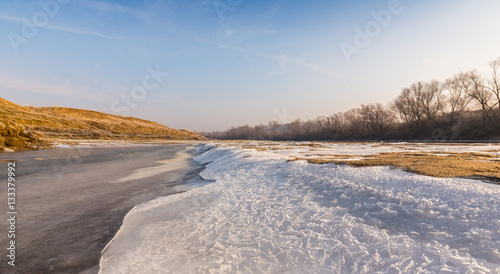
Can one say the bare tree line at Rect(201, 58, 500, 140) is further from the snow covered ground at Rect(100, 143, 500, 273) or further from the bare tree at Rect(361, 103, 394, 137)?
the snow covered ground at Rect(100, 143, 500, 273)

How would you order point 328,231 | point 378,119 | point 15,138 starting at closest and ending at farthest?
point 328,231 < point 15,138 < point 378,119

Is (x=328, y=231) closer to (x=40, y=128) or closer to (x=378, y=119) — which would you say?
(x=378, y=119)

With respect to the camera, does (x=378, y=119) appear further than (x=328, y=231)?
Yes

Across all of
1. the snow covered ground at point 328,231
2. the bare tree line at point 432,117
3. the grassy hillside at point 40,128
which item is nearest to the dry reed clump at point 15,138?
the grassy hillside at point 40,128

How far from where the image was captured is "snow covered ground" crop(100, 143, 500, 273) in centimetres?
324

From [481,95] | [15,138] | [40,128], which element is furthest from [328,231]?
[40,128]

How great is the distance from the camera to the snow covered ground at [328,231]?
324 cm

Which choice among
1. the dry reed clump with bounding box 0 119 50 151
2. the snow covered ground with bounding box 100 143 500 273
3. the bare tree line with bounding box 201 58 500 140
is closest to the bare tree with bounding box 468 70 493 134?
the bare tree line with bounding box 201 58 500 140

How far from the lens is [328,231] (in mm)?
4238

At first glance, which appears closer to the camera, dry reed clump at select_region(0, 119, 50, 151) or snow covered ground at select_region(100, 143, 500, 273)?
snow covered ground at select_region(100, 143, 500, 273)

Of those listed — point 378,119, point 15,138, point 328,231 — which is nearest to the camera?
point 328,231

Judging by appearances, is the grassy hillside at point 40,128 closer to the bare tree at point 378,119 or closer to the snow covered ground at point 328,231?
the snow covered ground at point 328,231

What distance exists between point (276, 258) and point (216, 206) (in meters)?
3.10

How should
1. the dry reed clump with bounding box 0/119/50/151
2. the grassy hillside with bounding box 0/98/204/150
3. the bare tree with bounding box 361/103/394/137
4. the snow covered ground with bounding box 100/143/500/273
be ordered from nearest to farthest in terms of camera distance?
the snow covered ground with bounding box 100/143/500/273, the dry reed clump with bounding box 0/119/50/151, the grassy hillside with bounding box 0/98/204/150, the bare tree with bounding box 361/103/394/137
